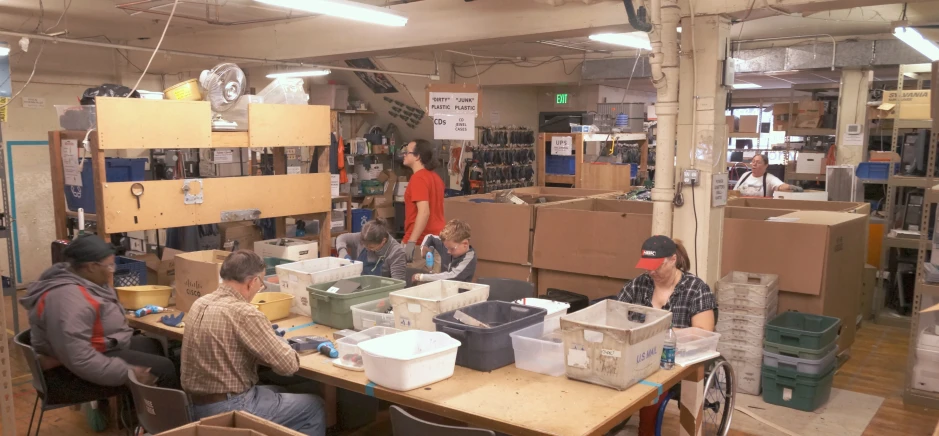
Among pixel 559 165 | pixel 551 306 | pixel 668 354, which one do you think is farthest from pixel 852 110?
pixel 668 354

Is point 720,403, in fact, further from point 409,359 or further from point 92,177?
point 92,177

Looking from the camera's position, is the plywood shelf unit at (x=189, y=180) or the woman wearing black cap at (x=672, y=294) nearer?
the woman wearing black cap at (x=672, y=294)

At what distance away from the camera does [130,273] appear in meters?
4.52

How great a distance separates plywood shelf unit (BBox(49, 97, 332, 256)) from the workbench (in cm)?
186

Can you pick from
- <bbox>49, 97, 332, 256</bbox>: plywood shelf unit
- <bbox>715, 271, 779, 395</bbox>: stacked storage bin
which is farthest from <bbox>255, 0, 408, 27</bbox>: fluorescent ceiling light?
<bbox>715, 271, 779, 395</bbox>: stacked storage bin

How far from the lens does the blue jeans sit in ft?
10.1

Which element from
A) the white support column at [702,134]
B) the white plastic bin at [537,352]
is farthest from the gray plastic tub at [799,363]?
the white plastic bin at [537,352]

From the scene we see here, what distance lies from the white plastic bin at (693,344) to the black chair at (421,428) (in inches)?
48.8

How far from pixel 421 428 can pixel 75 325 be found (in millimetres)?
2003

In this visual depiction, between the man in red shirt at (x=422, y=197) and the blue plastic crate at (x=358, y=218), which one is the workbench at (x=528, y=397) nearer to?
the man in red shirt at (x=422, y=197)

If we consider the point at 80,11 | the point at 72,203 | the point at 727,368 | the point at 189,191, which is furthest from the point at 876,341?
the point at 80,11

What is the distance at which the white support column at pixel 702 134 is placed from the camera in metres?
4.64

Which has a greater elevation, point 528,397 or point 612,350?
point 612,350

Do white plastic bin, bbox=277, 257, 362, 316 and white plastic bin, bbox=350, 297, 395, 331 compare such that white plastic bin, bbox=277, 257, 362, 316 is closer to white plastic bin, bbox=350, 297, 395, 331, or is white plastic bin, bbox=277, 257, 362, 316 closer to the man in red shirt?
white plastic bin, bbox=350, 297, 395, 331
